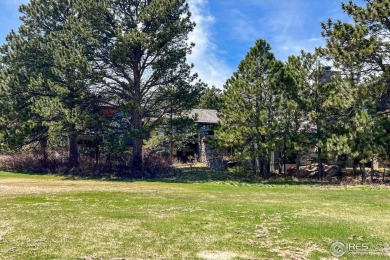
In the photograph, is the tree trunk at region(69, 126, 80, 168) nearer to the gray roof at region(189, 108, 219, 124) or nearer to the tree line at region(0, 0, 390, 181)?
the tree line at region(0, 0, 390, 181)

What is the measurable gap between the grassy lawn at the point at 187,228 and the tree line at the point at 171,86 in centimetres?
918

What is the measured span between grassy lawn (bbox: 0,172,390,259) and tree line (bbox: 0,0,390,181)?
9175 millimetres

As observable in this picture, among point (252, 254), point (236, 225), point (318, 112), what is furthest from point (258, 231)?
point (318, 112)

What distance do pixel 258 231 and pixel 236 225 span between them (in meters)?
0.66

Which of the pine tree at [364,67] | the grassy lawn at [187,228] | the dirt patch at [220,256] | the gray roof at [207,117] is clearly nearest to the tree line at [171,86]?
the pine tree at [364,67]

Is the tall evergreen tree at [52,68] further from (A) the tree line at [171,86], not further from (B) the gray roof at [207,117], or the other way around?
(B) the gray roof at [207,117]

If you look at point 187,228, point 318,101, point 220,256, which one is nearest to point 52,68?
point 318,101

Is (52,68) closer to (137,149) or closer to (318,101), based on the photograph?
(137,149)

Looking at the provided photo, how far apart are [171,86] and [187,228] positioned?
17.3 m

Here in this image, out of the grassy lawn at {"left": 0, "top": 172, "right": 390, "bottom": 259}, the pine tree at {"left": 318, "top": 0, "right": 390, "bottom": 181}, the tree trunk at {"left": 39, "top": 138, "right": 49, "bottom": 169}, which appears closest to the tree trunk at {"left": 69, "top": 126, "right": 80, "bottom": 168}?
the tree trunk at {"left": 39, "top": 138, "right": 49, "bottom": 169}

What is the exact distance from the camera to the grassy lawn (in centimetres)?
598

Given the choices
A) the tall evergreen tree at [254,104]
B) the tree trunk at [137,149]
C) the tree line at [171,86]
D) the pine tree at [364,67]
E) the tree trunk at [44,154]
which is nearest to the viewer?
the pine tree at [364,67]

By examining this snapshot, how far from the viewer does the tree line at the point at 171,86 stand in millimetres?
18453

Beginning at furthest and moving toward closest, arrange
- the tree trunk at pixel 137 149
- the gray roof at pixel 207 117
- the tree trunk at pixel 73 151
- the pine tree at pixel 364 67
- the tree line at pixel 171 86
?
the gray roof at pixel 207 117, the tree trunk at pixel 73 151, the tree trunk at pixel 137 149, the tree line at pixel 171 86, the pine tree at pixel 364 67
